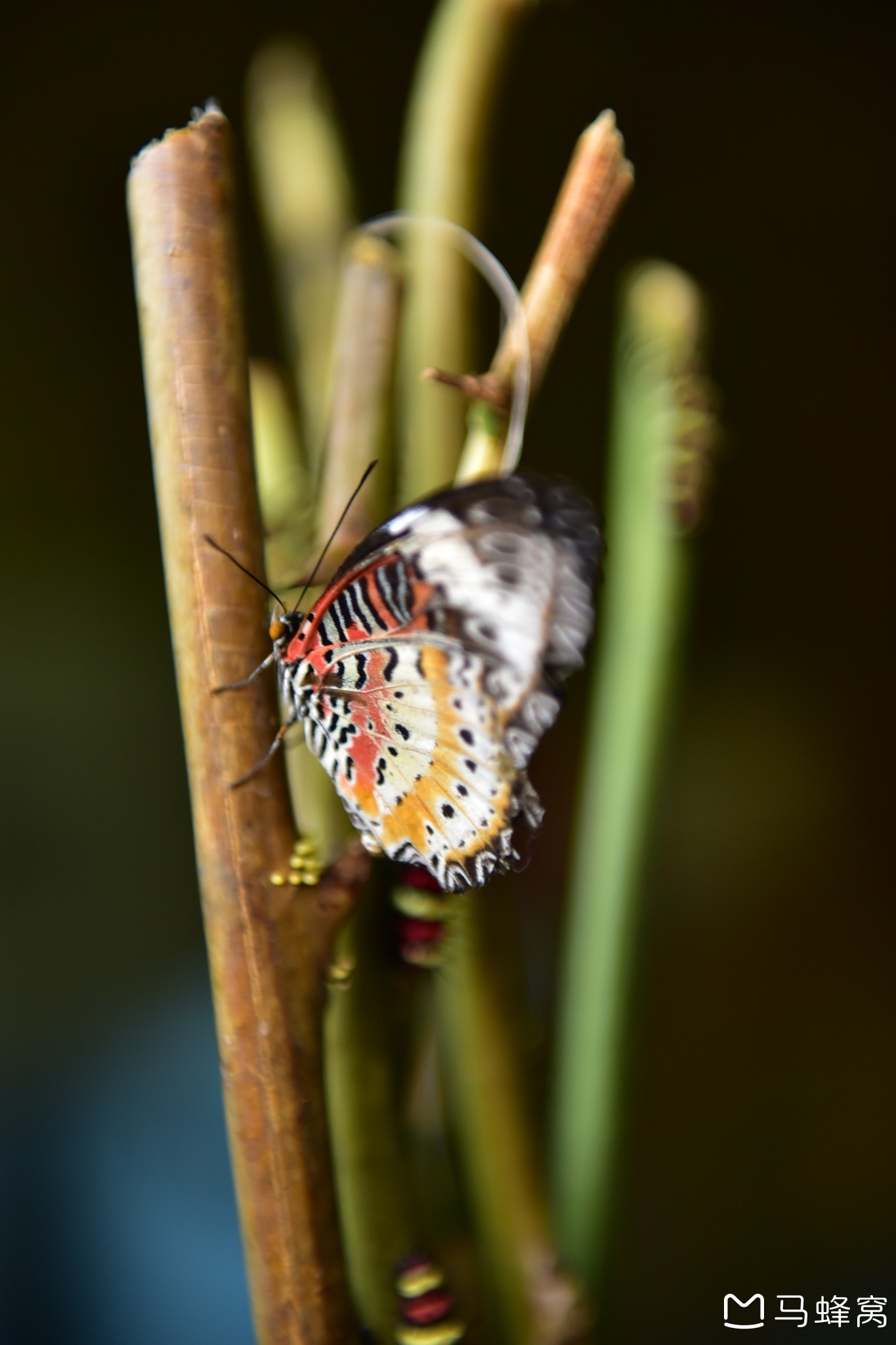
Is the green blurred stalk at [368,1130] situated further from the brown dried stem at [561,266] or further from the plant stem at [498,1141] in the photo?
the brown dried stem at [561,266]

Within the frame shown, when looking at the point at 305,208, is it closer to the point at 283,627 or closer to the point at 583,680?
the point at 283,627

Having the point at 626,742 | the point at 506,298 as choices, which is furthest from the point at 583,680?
the point at 506,298

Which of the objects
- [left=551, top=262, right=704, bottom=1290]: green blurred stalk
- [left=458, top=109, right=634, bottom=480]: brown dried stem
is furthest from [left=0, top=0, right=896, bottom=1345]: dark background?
[left=458, top=109, right=634, bottom=480]: brown dried stem

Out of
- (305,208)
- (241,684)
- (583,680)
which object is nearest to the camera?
(241,684)

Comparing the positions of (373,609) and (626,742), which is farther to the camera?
(626,742)

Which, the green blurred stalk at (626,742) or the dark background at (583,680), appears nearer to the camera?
the green blurred stalk at (626,742)

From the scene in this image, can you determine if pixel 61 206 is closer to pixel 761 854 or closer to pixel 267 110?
pixel 267 110

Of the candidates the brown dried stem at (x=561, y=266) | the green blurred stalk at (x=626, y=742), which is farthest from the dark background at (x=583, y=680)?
the brown dried stem at (x=561, y=266)
